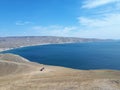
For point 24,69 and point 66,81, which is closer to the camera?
point 66,81

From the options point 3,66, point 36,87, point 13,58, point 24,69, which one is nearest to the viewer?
point 36,87

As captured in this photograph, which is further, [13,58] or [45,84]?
[13,58]

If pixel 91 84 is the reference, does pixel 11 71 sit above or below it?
below

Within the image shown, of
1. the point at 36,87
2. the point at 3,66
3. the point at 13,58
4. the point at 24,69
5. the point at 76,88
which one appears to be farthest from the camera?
the point at 13,58

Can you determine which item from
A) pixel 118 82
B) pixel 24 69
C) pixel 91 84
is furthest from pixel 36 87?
pixel 24 69

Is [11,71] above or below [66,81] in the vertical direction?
below

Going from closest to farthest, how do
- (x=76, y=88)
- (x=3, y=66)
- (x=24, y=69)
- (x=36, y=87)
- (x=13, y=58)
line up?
(x=76, y=88) → (x=36, y=87) → (x=24, y=69) → (x=3, y=66) → (x=13, y=58)

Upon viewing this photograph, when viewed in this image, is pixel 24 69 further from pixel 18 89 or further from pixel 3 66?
pixel 18 89

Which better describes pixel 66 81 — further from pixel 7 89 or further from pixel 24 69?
pixel 24 69

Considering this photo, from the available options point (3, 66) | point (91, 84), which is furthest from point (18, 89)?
point (3, 66)
